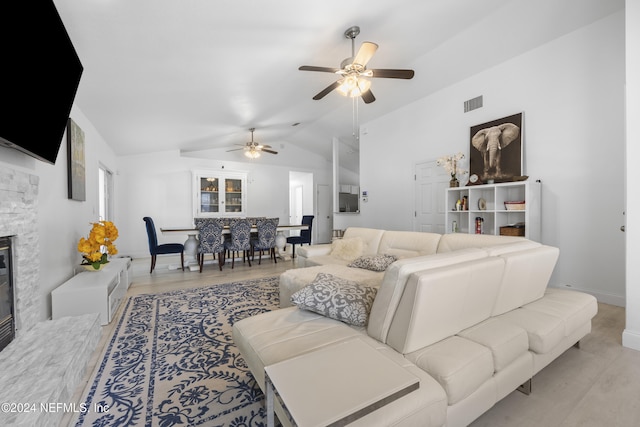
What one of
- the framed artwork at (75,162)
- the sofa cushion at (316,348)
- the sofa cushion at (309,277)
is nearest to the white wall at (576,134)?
the sofa cushion at (309,277)

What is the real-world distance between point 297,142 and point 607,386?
25.5 feet

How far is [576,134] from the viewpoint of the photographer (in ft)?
10.7

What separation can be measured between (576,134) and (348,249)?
301 cm

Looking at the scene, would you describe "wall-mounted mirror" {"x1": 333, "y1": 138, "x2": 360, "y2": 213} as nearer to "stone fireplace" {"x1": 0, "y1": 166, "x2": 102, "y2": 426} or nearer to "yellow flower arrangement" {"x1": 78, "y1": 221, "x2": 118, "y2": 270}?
"yellow flower arrangement" {"x1": 78, "y1": 221, "x2": 118, "y2": 270}

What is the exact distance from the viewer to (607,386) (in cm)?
164

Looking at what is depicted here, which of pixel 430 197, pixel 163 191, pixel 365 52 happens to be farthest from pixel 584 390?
pixel 163 191

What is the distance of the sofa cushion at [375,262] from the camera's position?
2889mm

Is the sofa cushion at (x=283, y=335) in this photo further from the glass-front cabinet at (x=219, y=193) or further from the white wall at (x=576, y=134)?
the glass-front cabinet at (x=219, y=193)

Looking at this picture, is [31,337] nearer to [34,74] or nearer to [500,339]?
[34,74]

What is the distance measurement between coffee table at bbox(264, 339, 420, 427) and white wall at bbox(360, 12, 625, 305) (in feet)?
11.9

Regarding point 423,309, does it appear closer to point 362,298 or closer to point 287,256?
point 362,298

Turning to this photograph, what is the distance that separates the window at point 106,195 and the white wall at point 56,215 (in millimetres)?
1819

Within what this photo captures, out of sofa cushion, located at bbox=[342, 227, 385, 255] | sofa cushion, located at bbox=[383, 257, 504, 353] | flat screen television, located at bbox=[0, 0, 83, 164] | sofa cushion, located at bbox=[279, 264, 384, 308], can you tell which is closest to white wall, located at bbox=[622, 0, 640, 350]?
sofa cushion, located at bbox=[383, 257, 504, 353]

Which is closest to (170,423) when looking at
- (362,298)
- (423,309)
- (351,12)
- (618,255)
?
(362,298)
